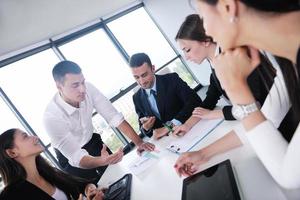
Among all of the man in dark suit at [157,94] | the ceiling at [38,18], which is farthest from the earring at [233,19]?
the ceiling at [38,18]

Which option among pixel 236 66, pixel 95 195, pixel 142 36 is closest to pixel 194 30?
pixel 236 66

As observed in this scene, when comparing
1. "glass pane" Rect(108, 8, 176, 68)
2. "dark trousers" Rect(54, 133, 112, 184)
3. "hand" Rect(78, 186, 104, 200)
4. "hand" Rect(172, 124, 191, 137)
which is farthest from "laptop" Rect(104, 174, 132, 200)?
"glass pane" Rect(108, 8, 176, 68)

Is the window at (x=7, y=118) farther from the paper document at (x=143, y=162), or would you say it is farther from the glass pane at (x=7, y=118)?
the paper document at (x=143, y=162)

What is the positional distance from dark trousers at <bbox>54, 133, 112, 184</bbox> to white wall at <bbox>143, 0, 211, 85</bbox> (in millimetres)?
3307

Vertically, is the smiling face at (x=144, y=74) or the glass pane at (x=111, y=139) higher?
the smiling face at (x=144, y=74)

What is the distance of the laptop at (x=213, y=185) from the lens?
0.92m

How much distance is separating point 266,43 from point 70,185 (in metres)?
1.79

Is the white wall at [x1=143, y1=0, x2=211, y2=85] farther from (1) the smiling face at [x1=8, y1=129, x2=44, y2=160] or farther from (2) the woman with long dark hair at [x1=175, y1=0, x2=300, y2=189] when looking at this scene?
(2) the woman with long dark hair at [x1=175, y1=0, x2=300, y2=189]

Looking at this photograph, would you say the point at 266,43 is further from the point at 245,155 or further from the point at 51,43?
the point at 51,43

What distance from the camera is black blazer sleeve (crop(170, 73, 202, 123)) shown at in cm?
218

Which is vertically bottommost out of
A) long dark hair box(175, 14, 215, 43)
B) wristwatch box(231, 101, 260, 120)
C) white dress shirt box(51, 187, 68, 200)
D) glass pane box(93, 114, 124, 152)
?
glass pane box(93, 114, 124, 152)

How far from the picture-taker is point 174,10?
16.8 feet

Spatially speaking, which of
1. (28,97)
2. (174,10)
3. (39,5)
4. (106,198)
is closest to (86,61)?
(28,97)

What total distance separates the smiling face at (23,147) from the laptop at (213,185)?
1.30 meters
